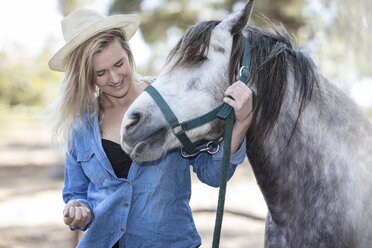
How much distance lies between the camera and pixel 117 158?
1840 millimetres

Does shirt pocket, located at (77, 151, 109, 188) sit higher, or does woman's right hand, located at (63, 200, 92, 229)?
shirt pocket, located at (77, 151, 109, 188)

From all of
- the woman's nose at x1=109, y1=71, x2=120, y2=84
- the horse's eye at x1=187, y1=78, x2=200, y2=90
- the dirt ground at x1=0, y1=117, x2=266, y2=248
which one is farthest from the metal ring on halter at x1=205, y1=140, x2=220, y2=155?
the dirt ground at x1=0, y1=117, x2=266, y2=248

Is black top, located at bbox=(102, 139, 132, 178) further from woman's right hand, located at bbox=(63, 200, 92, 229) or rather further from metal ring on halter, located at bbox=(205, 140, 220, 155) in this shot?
metal ring on halter, located at bbox=(205, 140, 220, 155)

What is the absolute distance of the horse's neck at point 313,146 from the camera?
4.89 ft

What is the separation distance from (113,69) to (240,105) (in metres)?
0.72

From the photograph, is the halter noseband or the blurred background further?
the blurred background

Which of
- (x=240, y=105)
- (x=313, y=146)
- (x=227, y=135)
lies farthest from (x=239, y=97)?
(x=313, y=146)

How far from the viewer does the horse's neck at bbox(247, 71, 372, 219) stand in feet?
4.89

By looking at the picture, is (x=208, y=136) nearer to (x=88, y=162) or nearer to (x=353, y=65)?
(x=88, y=162)

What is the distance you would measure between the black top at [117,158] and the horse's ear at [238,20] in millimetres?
788

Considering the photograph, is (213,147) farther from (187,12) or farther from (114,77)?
(187,12)

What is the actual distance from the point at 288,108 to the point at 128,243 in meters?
0.97

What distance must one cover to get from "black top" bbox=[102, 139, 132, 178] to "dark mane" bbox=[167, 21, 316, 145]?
0.56 meters

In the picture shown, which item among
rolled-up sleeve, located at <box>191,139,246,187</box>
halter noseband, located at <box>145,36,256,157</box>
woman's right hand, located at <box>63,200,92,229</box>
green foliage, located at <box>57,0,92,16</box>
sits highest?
green foliage, located at <box>57,0,92,16</box>
